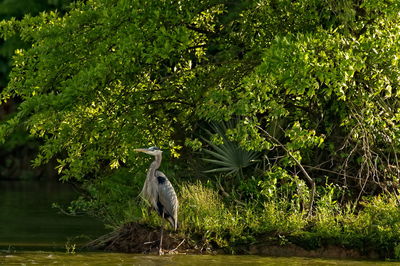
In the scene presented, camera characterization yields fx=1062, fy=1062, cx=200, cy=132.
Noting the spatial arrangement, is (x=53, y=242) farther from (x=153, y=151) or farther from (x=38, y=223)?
(x=38, y=223)

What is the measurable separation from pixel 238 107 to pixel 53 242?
4666 millimetres

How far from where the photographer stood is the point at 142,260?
16281 mm

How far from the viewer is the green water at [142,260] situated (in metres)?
16.0

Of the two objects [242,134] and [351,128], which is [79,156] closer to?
[242,134]

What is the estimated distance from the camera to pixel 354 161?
63.7 ft

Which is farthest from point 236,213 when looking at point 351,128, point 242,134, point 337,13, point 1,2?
point 1,2

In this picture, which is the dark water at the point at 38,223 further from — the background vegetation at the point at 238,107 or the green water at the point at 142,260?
the green water at the point at 142,260

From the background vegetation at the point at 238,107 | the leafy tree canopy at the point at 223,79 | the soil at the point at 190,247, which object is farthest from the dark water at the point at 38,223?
the leafy tree canopy at the point at 223,79

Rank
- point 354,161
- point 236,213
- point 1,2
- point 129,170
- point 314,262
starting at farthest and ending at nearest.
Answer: point 1,2 → point 129,170 → point 354,161 → point 236,213 → point 314,262

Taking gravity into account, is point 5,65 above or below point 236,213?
above

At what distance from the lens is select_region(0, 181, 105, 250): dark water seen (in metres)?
19.5

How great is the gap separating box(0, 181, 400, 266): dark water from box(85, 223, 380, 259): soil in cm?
39

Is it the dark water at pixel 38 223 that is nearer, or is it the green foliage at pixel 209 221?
the green foliage at pixel 209 221

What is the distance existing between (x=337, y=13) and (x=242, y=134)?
2.82 meters
